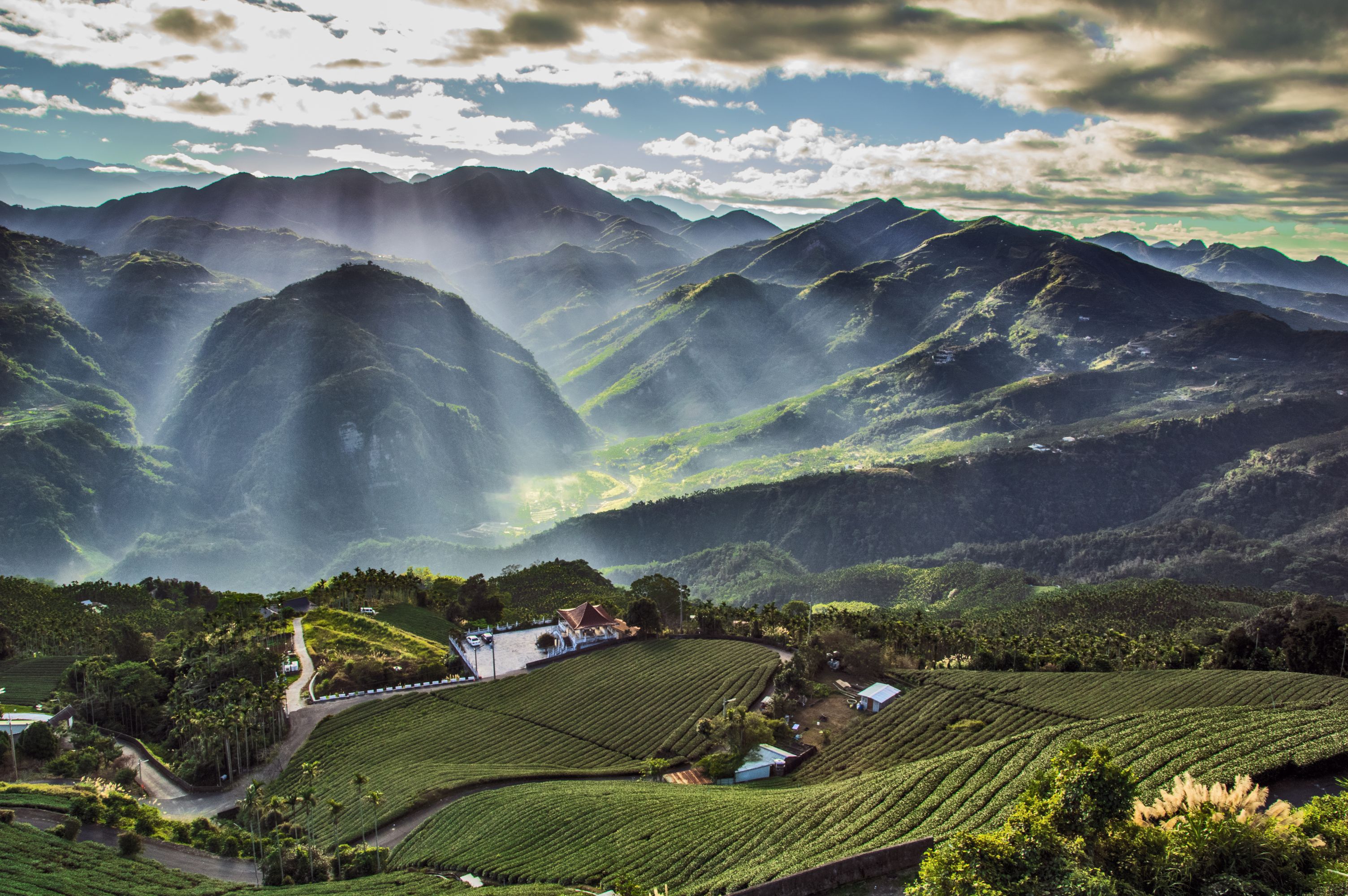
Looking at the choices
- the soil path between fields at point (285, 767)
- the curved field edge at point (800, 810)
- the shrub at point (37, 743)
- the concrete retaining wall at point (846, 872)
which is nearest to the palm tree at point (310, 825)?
the soil path between fields at point (285, 767)

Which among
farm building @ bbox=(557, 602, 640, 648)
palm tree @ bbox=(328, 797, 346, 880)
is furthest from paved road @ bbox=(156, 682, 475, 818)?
farm building @ bbox=(557, 602, 640, 648)

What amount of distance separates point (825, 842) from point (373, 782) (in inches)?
1445

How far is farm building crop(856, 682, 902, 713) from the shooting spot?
208 ft

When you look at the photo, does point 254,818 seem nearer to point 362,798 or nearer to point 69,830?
point 362,798

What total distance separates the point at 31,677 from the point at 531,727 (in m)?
55.8

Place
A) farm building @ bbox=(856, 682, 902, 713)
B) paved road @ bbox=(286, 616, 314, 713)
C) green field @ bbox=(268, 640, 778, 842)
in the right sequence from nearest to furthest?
green field @ bbox=(268, 640, 778, 842), farm building @ bbox=(856, 682, 902, 713), paved road @ bbox=(286, 616, 314, 713)

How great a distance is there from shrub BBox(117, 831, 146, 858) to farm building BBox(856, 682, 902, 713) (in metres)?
50.4

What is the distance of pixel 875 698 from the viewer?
210 feet

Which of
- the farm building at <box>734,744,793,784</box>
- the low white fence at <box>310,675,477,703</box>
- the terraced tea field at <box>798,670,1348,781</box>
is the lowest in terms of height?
the low white fence at <box>310,675,477,703</box>

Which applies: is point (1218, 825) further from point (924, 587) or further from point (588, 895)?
point (924, 587)

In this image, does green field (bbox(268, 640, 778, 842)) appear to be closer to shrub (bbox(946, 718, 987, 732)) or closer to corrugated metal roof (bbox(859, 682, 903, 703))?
corrugated metal roof (bbox(859, 682, 903, 703))

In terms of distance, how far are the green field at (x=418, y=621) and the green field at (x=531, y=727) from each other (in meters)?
21.2

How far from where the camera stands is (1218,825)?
20.5m

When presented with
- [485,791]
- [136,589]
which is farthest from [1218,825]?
[136,589]
